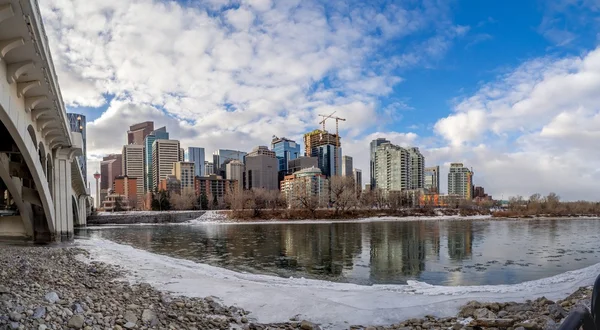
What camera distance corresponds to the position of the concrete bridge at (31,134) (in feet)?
30.2

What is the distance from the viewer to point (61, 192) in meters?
24.8

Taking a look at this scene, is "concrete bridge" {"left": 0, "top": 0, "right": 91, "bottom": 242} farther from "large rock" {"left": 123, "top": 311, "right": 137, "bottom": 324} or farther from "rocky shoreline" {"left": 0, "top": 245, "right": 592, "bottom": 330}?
"large rock" {"left": 123, "top": 311, "right": 137, "bottom": 324}

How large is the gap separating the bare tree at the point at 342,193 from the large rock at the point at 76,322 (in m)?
66.7

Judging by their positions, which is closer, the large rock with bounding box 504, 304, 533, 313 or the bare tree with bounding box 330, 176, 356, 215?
the large rock with bounding box 504, 304, 533, 313

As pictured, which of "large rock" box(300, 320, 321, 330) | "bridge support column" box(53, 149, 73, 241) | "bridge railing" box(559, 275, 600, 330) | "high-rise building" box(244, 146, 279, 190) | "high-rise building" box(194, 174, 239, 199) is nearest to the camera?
"bridge railing" box(559, 275, 600, 330)

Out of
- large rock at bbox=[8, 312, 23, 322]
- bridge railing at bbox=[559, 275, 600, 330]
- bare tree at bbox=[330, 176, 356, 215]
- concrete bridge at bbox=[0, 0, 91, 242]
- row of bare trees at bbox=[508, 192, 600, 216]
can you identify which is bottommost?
row of bare trees at bbox=[508, 192, 600, 216]

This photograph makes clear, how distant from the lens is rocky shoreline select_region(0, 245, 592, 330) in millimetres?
6238

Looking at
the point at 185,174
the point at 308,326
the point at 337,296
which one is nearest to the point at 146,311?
the point at 308,326

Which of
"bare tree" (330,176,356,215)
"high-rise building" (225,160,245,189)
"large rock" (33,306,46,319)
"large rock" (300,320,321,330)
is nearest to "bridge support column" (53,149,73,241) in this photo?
"large rock" (33,306,46,319)

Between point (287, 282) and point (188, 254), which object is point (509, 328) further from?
point (188, 254)

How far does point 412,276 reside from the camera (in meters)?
14.9

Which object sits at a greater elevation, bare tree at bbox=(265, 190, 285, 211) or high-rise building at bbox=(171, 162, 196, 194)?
high-rise building at bbox=(171, 162, 196, 194)

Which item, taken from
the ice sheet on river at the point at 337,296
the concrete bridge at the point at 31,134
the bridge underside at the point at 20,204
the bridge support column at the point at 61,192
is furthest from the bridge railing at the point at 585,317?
the bridge support column at the point at 61,192

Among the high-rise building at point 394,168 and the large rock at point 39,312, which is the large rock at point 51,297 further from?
the high-rise building at point 394,168
